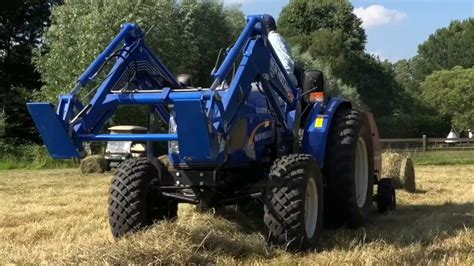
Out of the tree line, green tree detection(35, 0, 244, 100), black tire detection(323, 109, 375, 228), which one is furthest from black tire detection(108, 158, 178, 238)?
green tree detection(35, 0, 244, 100)

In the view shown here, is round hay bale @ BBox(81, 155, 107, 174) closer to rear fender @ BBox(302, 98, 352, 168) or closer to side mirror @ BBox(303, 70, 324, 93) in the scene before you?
side mirror @ BBox(303, 70, 324, 93)

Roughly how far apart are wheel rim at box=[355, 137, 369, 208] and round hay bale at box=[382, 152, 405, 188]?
140 inches

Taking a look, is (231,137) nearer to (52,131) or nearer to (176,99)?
(176,99)

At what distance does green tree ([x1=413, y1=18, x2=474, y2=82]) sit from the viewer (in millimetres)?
76500

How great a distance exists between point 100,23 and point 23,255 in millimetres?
20988

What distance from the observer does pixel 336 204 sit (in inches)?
246

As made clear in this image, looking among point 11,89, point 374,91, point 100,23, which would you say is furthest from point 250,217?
point 374,91

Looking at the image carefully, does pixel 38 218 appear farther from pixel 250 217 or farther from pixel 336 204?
pixel 336 204

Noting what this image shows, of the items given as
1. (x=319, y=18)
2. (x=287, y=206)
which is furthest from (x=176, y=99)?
(x=319, y=18)

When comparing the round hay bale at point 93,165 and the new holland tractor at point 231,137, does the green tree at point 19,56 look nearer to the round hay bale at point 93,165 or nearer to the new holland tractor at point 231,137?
the round hay bale at point 93,165

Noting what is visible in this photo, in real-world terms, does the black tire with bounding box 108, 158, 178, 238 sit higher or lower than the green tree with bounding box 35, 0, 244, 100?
lower

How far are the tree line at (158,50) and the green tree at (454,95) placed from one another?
0.29 feet

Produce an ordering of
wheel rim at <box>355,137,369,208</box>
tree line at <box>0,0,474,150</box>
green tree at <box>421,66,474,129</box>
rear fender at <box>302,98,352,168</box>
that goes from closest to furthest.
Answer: rear fender at <box>302,98,352,168</box> → wheel rim at <box>355,137,369,208</box> → tree line at <box>0,0,474,150</box> → green tree at <box>421,66,474,129</box>

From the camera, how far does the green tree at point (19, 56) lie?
28781 millimetres
